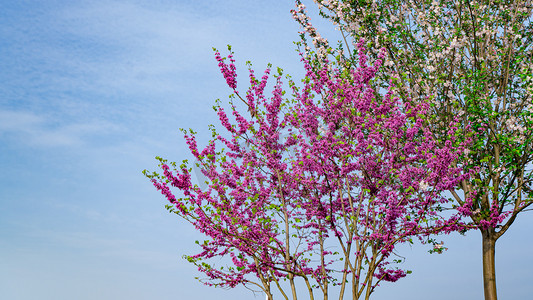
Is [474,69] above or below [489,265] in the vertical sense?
above

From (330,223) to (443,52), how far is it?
24.0 feet

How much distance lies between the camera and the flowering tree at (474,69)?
13484 millimetres

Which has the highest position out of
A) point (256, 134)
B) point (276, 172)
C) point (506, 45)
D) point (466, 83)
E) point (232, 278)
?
point (506, 45)

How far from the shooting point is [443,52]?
575 inches

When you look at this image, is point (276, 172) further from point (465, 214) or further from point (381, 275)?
point (465, 214)

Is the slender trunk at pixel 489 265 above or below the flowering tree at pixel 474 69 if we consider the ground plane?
below

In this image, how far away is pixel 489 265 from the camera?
556 inches

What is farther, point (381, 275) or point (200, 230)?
point (381, 275)

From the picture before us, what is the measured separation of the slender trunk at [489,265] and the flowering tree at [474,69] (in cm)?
3

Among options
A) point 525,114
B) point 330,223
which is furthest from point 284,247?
point 525,114

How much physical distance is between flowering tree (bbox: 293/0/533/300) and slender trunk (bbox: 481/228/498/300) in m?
0.03

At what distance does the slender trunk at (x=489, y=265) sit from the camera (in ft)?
45.9

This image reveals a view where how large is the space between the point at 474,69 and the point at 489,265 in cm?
660

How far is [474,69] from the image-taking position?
1531 cm
